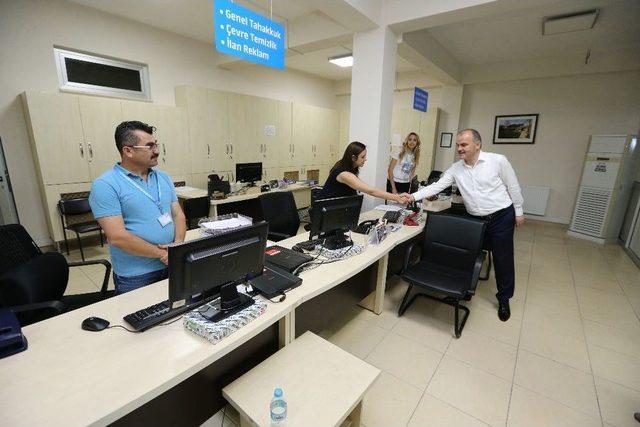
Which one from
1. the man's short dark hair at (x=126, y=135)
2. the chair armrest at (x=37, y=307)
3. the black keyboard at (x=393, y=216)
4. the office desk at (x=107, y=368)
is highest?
the man's short dark hair at (x=126, y=135)

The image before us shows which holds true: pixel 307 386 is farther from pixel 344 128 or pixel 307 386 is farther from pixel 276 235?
pixel 344 128

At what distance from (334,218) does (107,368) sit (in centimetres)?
147

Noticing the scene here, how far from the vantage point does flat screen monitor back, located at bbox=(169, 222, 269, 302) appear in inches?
44.8

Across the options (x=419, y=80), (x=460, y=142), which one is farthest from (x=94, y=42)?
(x=419, y=80)

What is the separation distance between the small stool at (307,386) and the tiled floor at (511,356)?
528 mm

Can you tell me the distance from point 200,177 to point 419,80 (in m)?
5.28

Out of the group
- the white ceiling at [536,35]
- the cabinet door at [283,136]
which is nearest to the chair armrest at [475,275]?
the white ceiling at [536,35]

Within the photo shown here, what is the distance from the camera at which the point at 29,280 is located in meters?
1.51

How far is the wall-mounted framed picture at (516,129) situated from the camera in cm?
570

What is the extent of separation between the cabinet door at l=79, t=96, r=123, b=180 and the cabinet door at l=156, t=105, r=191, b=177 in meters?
0.59

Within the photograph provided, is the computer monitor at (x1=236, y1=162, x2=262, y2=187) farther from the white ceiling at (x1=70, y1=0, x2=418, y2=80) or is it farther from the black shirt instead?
the black shirt

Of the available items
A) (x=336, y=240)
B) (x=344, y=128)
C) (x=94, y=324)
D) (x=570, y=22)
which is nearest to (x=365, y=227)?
(x=336, y=240)

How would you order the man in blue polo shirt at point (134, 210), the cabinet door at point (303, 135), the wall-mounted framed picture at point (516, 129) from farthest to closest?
the cabinet door at point (303, 135) < the wall-mounted framed picture at point (516, 129) < the man in blue polo shirt at point (134, 210)

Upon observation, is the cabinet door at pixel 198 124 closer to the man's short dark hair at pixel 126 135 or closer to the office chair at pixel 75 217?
the office chair at pixel 75 217
